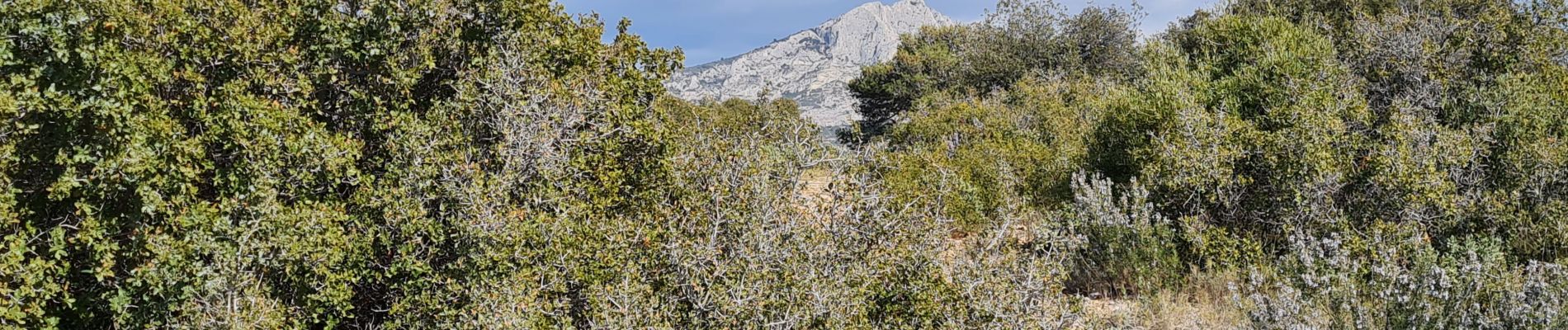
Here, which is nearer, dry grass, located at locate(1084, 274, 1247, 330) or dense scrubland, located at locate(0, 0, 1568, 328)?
dense scrubland, located at locate(0, 0, 1568, 328)

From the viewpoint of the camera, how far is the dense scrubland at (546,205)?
4535 mm

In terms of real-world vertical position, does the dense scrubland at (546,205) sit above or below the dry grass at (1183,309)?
above

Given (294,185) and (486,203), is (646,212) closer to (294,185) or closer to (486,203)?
(486,203)

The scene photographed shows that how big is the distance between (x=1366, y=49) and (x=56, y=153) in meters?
13.8

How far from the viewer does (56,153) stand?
444 cm

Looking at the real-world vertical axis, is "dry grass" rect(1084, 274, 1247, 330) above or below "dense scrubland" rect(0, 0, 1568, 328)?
below

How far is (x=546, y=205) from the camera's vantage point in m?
5.51

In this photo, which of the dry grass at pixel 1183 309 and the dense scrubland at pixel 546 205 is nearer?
the dense scrubland at pixel 546 205

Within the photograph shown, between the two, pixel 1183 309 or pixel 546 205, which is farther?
pixel 1183 309

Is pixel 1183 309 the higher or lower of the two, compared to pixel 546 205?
lower

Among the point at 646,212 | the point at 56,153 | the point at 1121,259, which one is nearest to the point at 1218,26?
the point at 1121,259

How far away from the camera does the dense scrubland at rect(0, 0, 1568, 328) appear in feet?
14.9

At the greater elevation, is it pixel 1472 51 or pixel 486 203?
pixel 1472 51

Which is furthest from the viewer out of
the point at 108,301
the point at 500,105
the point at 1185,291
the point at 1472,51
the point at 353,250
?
the point at 1472,51
